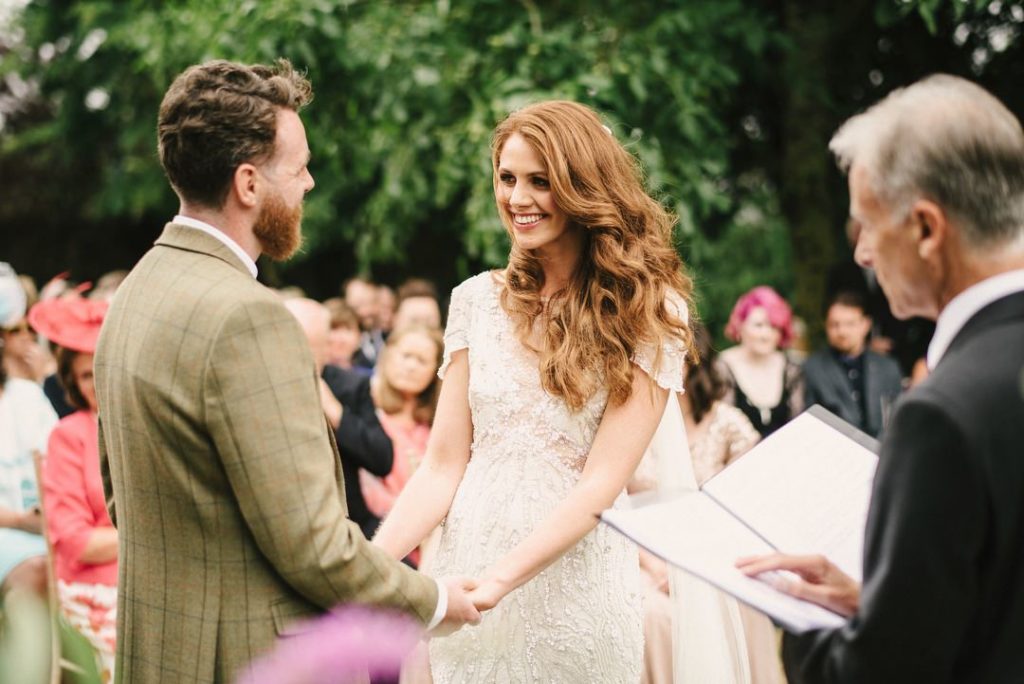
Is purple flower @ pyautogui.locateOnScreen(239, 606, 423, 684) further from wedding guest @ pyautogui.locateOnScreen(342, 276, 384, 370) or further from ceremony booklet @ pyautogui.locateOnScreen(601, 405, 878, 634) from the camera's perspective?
wedding guest @ pyautogui.locateOnScreen(342, 276, 384, 370)

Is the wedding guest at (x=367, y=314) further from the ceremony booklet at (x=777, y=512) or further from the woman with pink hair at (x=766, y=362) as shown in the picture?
the ceremony booklet at (x=777, y=512)

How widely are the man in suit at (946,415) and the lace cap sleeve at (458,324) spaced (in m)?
1.58

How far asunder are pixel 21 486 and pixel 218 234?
9.14 ft

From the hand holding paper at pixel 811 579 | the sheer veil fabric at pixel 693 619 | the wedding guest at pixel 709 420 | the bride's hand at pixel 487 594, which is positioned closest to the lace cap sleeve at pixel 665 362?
the sheer veil fabric at pixel 693 619

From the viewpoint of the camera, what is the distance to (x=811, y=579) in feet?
6.23

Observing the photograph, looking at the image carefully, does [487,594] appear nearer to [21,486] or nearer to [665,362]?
[665,362]

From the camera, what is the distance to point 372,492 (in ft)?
17.7

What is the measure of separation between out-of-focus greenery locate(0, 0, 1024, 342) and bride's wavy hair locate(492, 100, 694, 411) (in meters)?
2.99

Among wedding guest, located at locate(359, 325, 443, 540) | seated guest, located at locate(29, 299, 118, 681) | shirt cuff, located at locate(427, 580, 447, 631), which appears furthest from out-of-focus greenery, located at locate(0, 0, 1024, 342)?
shirt cuff, located at locate(427, 580, 447, 631)

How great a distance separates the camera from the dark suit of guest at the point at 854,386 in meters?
7.31

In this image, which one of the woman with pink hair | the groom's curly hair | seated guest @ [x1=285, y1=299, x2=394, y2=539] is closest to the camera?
the groom's curly hair

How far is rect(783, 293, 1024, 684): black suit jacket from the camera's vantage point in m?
1.54

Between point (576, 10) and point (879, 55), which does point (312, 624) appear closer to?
point (576, 10)

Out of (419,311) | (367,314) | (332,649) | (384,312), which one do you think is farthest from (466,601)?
(384,312)
